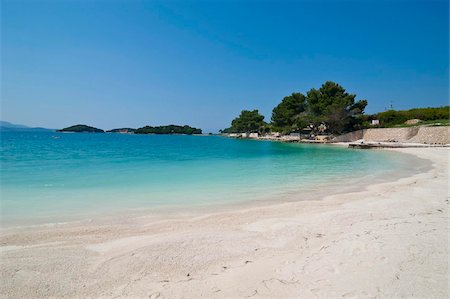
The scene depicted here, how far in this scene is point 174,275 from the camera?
10.9 feet

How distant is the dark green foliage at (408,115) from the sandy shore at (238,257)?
50.5 metres

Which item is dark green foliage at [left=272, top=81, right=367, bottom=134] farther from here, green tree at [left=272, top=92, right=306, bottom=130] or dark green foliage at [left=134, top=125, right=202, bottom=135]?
dark green foliage at [left=134, top=125, right=202, bottom=135]

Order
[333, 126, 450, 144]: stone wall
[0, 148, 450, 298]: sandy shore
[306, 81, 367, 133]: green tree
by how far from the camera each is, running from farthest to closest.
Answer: [306, 81, 367, 133]: green tree < [333, 126, 450, 144]: stone wall < [0, 148, 450, 298]: sandy shore

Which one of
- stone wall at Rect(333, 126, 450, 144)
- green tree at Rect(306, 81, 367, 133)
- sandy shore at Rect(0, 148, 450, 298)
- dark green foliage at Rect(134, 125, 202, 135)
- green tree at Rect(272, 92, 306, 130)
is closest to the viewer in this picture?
sandy shore at Rect(0, 148, 450, 298)

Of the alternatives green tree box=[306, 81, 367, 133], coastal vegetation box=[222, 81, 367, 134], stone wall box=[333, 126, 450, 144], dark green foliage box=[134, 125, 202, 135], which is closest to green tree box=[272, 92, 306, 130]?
coastal vegetation box=[222, 81, 367, 134]

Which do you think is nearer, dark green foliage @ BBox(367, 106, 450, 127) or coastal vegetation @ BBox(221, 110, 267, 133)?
dark green foliage @ BBox(367, 106, 450, 127)

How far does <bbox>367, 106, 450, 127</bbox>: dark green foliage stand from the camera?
149ft

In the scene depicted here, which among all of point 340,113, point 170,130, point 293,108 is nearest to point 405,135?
point 340,113

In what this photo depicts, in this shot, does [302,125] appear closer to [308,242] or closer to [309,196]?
[309,196]

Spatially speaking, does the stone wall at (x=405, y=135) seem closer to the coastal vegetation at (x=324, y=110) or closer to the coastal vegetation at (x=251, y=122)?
the coastal vegetation at (x=324, y=110)

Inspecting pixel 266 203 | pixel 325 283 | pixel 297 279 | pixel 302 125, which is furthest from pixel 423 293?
pixel 302 125

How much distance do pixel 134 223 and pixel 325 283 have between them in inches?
154

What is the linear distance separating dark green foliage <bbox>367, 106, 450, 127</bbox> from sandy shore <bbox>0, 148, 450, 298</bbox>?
5051cm

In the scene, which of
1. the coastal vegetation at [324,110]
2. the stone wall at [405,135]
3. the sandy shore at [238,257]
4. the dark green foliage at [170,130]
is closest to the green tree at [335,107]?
the coastal vegetation at [324,110]
